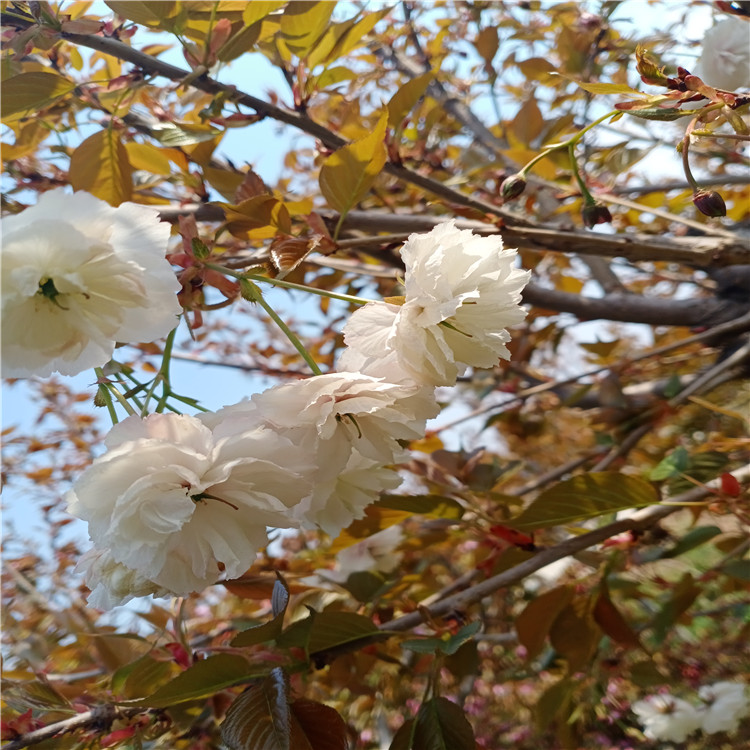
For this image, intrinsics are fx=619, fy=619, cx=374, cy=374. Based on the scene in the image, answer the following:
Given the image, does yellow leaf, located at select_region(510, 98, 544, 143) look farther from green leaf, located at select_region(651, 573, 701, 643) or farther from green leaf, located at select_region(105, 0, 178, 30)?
green leaf, located at select_region(651, 573, 701, 643)

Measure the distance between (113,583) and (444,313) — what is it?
1.06ft

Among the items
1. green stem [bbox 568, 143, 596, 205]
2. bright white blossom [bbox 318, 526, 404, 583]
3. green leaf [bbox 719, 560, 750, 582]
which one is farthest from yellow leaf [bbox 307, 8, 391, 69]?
green leaf [bbox 719, 560, 750, 582]

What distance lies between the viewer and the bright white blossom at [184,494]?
0.44m

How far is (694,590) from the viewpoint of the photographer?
1026 millimetres

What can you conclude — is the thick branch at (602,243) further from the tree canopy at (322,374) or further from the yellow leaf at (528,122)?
the yellow leaf at (528,122)

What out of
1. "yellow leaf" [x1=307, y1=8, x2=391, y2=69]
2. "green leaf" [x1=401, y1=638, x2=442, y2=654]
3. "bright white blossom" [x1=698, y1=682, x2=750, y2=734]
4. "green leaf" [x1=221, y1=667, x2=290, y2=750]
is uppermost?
"yellow leaf" [x1=307, y1=8, x2=391, y2=69]

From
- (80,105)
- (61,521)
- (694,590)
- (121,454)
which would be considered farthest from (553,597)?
(61,521)

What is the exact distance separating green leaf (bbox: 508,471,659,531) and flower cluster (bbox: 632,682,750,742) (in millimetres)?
975

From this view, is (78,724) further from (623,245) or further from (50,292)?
(623,245)

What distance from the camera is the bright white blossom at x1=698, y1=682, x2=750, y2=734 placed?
1.37 m

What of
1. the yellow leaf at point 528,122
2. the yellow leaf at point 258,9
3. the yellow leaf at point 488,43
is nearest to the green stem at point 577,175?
the yellow leaf at point 258,9

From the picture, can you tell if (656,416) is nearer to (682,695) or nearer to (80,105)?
(682,695)

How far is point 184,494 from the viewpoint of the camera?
45 centimetres

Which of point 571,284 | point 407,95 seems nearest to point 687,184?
point 571,284
